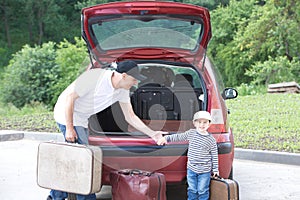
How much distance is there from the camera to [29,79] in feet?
54.2

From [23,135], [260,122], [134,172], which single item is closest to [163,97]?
[134,172]

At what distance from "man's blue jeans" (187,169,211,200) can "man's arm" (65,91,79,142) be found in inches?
41.1

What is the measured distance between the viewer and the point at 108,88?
4.33 meters

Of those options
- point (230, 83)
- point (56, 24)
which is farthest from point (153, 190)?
point (56, 24)

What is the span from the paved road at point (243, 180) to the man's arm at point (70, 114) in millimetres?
1214

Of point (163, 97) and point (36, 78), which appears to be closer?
point (163, 97)

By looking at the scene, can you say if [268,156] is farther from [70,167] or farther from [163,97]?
[70,167]

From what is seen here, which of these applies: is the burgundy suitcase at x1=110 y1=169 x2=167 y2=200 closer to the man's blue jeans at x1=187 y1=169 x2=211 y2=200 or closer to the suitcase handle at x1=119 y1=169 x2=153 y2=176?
the suitcase handle at x1=119 y1=169 x2=153 y2=176

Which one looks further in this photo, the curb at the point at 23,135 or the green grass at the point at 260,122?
the curb at the point at 23,135

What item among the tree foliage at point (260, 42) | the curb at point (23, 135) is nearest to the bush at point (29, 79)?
the curb at point (23, 135)

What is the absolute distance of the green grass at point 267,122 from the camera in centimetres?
755

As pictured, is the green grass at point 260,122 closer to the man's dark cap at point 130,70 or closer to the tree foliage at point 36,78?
the tree foliage at point 36,78

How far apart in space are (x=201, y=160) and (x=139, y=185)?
0.59m

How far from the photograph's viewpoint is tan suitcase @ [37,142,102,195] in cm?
402
